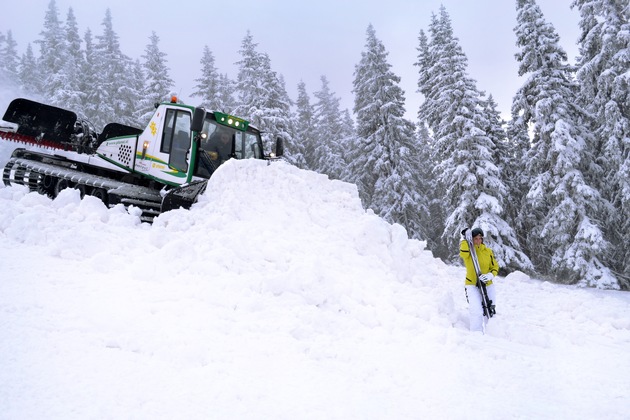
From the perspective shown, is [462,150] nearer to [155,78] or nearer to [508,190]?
[508,190]

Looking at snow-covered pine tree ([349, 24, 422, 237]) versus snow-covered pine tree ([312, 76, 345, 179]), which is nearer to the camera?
snow-covered pine tree ([349, 24, 422, 237])

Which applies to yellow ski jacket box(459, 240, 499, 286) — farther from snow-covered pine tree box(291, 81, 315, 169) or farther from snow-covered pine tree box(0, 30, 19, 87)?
snow-covered pine tree box(0, 30, 19, 87)

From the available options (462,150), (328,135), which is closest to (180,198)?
(462,150)

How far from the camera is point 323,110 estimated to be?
31578 millimetres

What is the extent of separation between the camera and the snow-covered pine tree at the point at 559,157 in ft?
49.9

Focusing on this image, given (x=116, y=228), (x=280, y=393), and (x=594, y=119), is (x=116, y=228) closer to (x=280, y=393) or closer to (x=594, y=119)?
(x=280, y=393)

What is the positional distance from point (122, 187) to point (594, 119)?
18.9 metres

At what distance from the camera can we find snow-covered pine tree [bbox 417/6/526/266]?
1672cm

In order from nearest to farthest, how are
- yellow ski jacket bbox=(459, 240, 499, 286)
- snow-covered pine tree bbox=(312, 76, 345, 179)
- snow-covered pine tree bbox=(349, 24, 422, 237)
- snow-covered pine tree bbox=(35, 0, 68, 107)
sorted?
yellow ski jacket bbox=(459, 240, 499, 286), snow-covered pine tree bbox=(349, 24, 422, 237), snow-covered pine tree bbox=(312, 76, 345, 179), snow-covered pine tree bbox=(35, 0, 68, 107)

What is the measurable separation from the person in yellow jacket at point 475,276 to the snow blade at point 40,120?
12509mm

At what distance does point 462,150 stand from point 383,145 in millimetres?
6030

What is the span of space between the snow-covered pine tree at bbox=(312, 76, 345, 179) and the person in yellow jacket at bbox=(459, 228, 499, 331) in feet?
67.4

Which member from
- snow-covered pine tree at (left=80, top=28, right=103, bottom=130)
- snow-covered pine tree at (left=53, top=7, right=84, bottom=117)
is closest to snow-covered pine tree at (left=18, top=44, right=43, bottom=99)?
snow-covered pine tree at (left=53, top=7, right=84, bottom=117)

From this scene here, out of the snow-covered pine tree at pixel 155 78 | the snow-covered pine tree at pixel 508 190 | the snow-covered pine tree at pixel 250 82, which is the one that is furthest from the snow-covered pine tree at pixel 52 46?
the snow-covered pine tree at pixel 508 190
